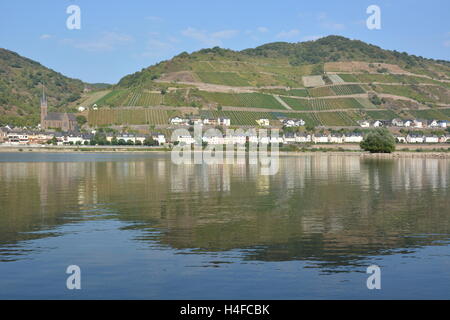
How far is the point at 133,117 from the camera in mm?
175000

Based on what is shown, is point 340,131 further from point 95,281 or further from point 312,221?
point 95,281

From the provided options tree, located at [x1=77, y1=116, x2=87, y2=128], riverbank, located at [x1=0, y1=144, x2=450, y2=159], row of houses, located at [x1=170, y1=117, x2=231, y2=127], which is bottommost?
riverbank, located at [x1=0, y1=144, x2=450, y2=159]

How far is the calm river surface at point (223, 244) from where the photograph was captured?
54.1ft

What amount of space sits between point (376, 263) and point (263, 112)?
6568 inches

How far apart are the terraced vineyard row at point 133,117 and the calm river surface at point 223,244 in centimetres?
13138

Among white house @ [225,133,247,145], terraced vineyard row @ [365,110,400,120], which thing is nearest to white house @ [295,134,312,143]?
white house @ [225,133,247,145]

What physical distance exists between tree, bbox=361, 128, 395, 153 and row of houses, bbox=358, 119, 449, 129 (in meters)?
55.3

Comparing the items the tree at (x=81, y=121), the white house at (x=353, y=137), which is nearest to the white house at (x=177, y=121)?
the tree at (x=81, y=121)

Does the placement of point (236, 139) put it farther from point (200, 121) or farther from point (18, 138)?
point (18, 138)

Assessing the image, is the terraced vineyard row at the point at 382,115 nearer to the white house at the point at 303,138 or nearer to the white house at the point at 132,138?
the white house at the point at 303,138

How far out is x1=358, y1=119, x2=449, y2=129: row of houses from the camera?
184625 millimetres

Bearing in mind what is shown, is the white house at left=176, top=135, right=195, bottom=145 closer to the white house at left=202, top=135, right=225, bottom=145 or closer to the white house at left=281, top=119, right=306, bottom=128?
the white house at left=202, top=135, right=225, bottom=145

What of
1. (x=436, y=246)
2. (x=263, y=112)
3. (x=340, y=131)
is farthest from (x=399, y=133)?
(x=436, y=246)
